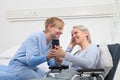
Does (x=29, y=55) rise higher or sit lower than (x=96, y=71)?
higher

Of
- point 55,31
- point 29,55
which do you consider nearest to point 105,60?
point 55,31

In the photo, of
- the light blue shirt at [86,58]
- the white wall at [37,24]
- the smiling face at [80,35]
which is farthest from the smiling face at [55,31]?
the white wall at [37,24]

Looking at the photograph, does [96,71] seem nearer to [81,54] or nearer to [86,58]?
[86,58]

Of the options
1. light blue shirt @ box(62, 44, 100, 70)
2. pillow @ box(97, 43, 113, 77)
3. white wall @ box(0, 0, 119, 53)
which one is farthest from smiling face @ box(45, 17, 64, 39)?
white wall @ box(0, 0, 119, 53)

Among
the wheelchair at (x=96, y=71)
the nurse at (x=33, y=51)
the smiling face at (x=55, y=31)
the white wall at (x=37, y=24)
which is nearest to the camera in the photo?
the wheelchair at (x=96, y=71)

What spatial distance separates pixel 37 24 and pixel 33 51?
156cm

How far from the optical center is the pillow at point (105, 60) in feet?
7.29

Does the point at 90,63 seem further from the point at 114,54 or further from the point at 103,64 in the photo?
the point at 114,54

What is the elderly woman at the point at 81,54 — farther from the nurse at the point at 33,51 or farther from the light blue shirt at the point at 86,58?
the nurse at the point at 33,51

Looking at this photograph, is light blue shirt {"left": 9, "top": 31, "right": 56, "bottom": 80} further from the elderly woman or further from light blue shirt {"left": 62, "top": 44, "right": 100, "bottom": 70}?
light blue shirt {"left": 62, "top": 44, "right": 100, "bottom": 70}

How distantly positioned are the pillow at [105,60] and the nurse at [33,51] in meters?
0.47

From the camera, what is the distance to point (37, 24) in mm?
3850

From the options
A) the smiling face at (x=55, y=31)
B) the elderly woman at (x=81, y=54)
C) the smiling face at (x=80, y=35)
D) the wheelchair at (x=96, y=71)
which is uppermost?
the smiling face at (x=55, y=31)

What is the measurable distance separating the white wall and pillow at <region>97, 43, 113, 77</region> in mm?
1251
